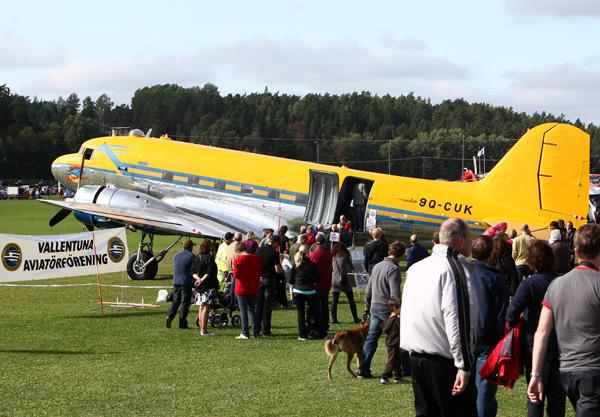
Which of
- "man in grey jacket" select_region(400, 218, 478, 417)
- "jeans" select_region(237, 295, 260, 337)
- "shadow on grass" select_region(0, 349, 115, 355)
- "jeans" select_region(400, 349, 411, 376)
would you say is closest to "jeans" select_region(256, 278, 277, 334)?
"jeans" select_region(237, 295, 260, 337)

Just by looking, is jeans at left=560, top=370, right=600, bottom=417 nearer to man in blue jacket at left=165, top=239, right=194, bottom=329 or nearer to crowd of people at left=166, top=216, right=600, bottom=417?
crowd of people at left=166, top=216, right=600, bottom=417

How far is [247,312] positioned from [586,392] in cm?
939

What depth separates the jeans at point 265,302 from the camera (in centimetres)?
1526

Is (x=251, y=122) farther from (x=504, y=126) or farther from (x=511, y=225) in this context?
(x=511, y=225)

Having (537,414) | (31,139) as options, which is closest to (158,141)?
(537,414)

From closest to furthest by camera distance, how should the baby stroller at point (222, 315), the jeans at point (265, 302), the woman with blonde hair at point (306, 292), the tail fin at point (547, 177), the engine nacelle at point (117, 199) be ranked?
the woman with blonde hair at point (306, 292), the jeans at point (265, 302), the baby stroller at point (222, 315), the tail fin at point (547, 177), the engine nacelle at point (117, 199)

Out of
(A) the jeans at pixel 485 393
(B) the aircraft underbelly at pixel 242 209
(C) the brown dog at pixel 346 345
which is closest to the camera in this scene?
(A) the jeans at pixel 485 393

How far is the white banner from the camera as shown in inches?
665

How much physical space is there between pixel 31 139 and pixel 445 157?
54342 millimetres

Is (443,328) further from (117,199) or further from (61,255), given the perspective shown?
(117,199)

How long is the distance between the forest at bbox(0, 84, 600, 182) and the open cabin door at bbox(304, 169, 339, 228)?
89057mm

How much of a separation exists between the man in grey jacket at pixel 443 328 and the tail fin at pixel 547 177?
18263mm

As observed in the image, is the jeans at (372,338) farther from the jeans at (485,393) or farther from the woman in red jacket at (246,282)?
the woman in red jacket at (246,282)

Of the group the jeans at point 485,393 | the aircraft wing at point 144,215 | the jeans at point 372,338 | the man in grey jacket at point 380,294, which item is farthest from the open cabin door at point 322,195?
the jeans at point 485,393
